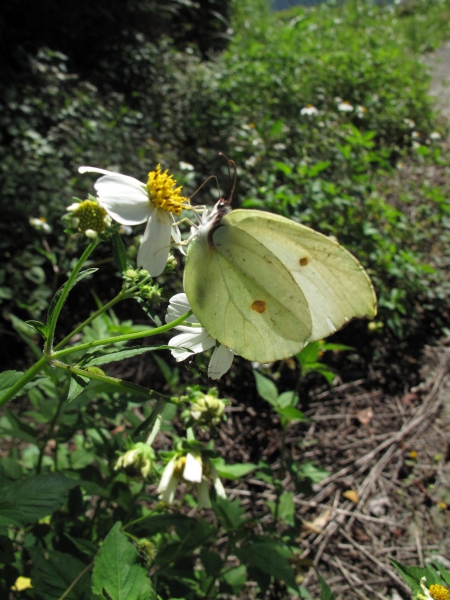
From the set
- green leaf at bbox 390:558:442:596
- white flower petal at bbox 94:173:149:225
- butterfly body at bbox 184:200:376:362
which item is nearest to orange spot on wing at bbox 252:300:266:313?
butterfly body at bbox 184:200:376:362

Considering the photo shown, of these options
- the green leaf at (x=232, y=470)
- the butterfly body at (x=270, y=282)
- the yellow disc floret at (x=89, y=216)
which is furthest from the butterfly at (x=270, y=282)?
the green leaf at (x=232, y=470)

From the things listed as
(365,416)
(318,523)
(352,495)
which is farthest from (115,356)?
(365,416)

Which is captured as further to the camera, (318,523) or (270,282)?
(318,523)

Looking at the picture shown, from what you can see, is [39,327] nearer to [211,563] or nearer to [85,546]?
[85,546]

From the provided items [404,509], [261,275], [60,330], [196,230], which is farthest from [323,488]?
[60,330]

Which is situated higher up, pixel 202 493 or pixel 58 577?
pixel 202 493

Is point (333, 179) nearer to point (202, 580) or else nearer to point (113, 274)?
point (113, 274)

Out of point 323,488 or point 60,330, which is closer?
point 323,488
